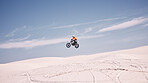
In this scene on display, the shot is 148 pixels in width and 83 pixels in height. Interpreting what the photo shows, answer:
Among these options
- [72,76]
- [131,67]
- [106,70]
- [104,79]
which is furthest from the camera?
[131,67]

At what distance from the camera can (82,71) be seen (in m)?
9.97

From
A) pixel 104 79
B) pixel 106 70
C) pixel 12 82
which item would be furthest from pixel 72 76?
pixel 12 82

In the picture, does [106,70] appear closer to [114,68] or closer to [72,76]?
[114,68]

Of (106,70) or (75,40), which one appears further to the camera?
(75,40)

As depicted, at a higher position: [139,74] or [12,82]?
[12,82]

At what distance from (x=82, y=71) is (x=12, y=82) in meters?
4.97

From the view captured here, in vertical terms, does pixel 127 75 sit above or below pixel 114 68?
below

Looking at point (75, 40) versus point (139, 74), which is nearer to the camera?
point (139, 74)

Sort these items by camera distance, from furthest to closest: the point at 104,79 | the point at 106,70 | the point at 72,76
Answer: the point at 106,70, the point at 72,76, the point at 104,79

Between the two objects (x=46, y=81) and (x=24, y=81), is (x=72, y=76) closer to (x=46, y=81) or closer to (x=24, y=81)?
(x=46, y=81)

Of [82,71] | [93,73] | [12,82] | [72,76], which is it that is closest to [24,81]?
[12,82]

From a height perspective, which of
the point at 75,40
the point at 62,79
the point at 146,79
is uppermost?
the point at 75,40

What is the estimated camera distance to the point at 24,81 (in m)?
9.05

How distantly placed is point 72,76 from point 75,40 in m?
3.31
